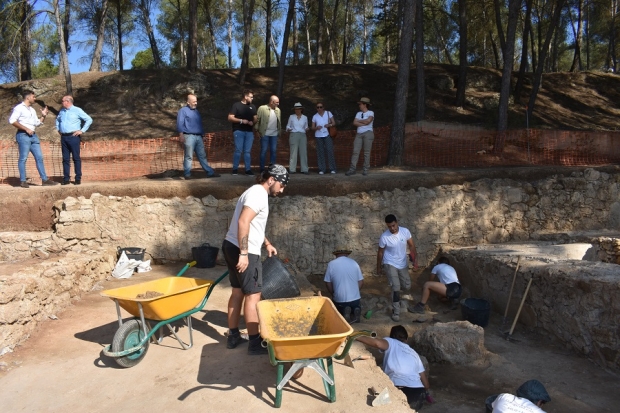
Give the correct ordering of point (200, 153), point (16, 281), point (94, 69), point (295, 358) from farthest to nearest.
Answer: point (94, 69)
point (200, 153)
point (16, 281)
point (295, 358)

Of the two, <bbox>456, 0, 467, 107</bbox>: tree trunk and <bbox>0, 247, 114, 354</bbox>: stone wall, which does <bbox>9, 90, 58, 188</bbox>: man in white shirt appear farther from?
<bbox>456, 0, 467, 107</bbox>: tree trunk

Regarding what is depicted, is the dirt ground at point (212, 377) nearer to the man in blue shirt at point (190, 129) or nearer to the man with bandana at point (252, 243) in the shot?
the man with bandana at point (252, 243)

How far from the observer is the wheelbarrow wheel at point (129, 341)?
14.8 feet

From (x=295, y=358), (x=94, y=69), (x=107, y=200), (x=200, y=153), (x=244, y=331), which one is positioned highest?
(x=94, y=69)

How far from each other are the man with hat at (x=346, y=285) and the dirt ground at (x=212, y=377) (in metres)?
0.28

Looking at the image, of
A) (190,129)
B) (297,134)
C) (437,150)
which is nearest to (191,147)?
(190,129)

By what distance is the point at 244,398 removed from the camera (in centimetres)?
393

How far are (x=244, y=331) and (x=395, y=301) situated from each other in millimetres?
3095

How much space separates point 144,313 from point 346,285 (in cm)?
320

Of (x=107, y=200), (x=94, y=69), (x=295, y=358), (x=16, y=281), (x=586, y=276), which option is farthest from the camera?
(x=94, y=69)

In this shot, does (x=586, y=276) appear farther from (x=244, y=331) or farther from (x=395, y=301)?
(x=244, y=331)

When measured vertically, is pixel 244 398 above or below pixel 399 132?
below

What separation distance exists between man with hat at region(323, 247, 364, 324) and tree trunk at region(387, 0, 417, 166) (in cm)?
585

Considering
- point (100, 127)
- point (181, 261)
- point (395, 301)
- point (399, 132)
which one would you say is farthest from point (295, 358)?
point (100, 127)
